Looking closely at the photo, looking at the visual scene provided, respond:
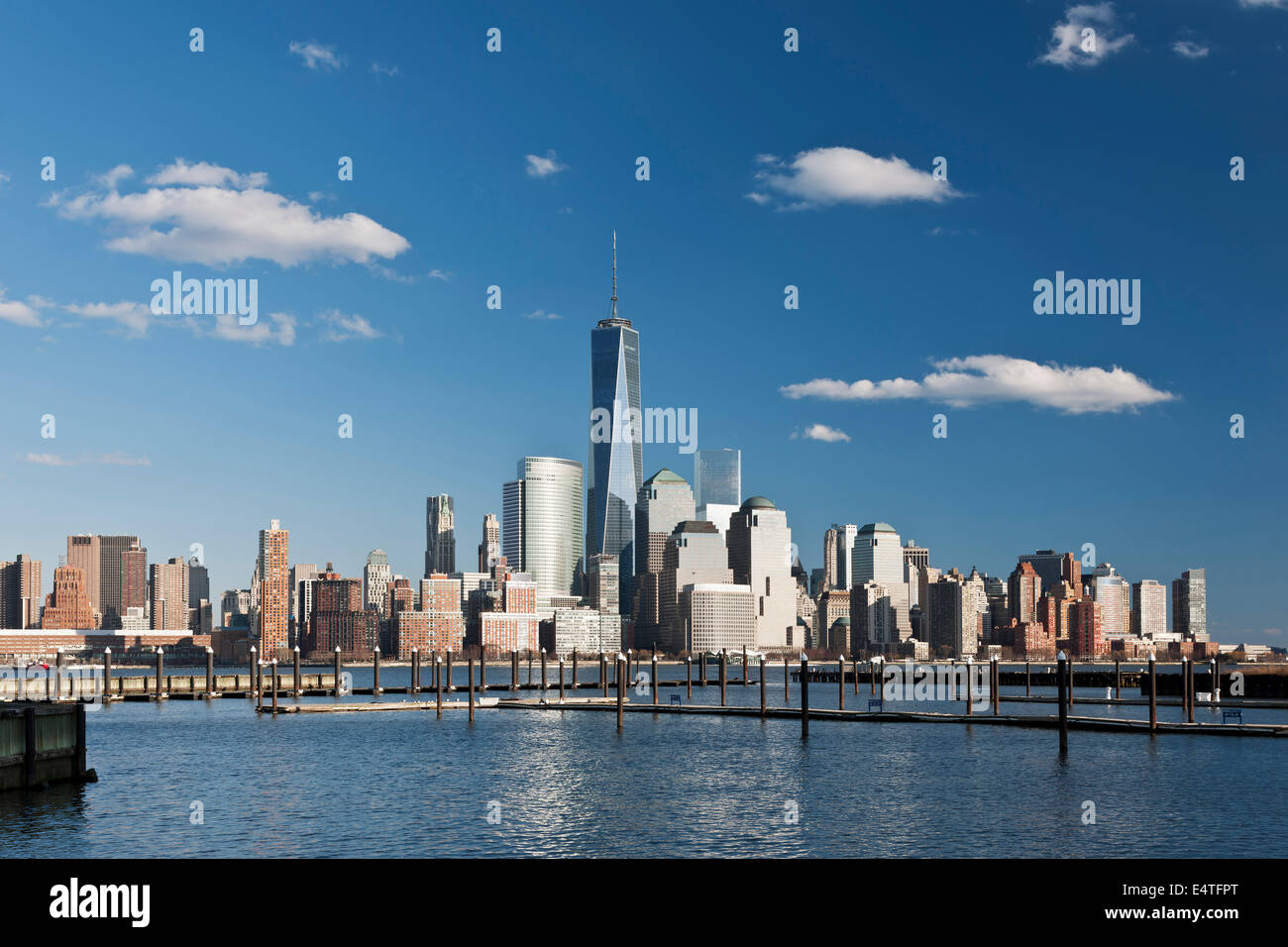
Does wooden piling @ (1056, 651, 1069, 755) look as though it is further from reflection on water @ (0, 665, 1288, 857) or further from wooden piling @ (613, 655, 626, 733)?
wooden piling @ (613, 655, 626, 733)

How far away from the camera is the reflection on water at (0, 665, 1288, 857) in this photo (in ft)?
148

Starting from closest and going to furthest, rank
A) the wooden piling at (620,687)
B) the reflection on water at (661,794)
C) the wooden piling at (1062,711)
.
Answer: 1. the reflection on water at (661,794)
2. the wooden piling at (1062,711)
3. the wooden piling at (620,687)

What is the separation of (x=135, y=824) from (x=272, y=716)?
229 ft

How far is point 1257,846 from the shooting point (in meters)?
45.0

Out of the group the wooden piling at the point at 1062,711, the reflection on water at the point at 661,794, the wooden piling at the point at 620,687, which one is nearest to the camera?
the reflection on water at the point at 661,794

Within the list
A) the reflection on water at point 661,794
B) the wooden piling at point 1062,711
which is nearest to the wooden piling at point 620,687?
the reflection on water at point 661,794

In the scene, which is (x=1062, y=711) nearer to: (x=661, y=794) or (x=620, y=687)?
(x=661, y=794)

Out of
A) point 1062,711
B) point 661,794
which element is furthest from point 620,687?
point 661,794

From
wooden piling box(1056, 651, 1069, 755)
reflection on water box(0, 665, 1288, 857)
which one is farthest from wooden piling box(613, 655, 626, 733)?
wooden piling box(1056, 651, 1069, 755)

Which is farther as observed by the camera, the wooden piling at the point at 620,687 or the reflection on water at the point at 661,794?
the wooden piling at the point at 620,687

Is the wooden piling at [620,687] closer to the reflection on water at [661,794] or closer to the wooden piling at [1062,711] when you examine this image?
the reflection on water at [661,794]

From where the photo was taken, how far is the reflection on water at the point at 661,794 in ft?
148
